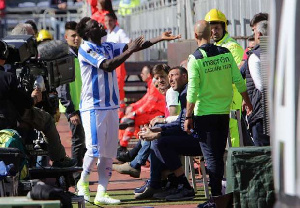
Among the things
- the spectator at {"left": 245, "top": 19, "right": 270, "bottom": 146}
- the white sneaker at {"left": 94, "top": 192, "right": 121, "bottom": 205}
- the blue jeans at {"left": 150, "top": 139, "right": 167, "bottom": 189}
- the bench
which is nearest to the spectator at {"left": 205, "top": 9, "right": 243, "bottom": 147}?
the spectator at {"left": 245, "top": 19, "right": 270, "bottom": 146}

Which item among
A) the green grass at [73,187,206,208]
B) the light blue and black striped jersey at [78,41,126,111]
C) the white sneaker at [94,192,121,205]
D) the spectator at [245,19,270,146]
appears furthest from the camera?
the green grass at [73,187,206,208]

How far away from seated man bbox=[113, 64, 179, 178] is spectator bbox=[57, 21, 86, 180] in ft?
2.12

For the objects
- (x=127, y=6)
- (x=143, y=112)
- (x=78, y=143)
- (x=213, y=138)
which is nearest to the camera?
(x=213, y=138)

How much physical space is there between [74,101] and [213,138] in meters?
3.01

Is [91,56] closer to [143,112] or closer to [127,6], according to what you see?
[143,112]

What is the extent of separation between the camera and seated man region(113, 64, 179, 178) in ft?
37.9

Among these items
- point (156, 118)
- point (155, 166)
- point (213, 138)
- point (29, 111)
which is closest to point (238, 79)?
point (213, 138)

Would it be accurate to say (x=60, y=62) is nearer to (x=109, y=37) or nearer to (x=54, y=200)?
(x=54, y=200)

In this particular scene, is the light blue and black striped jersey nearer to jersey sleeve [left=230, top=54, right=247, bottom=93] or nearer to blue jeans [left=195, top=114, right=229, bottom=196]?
blue jeans [left=195, top=114, right=229, bottom=196]

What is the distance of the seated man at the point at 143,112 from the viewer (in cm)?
1391

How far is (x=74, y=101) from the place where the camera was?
1222 cm

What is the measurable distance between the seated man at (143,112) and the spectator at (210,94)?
13.1 ft

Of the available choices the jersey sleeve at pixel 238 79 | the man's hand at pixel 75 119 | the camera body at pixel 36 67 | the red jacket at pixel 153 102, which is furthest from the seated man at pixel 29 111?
the red jacket at pixel 153 102

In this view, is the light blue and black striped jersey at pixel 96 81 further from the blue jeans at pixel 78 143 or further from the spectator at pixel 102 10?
the spectator at pixel 102 10
